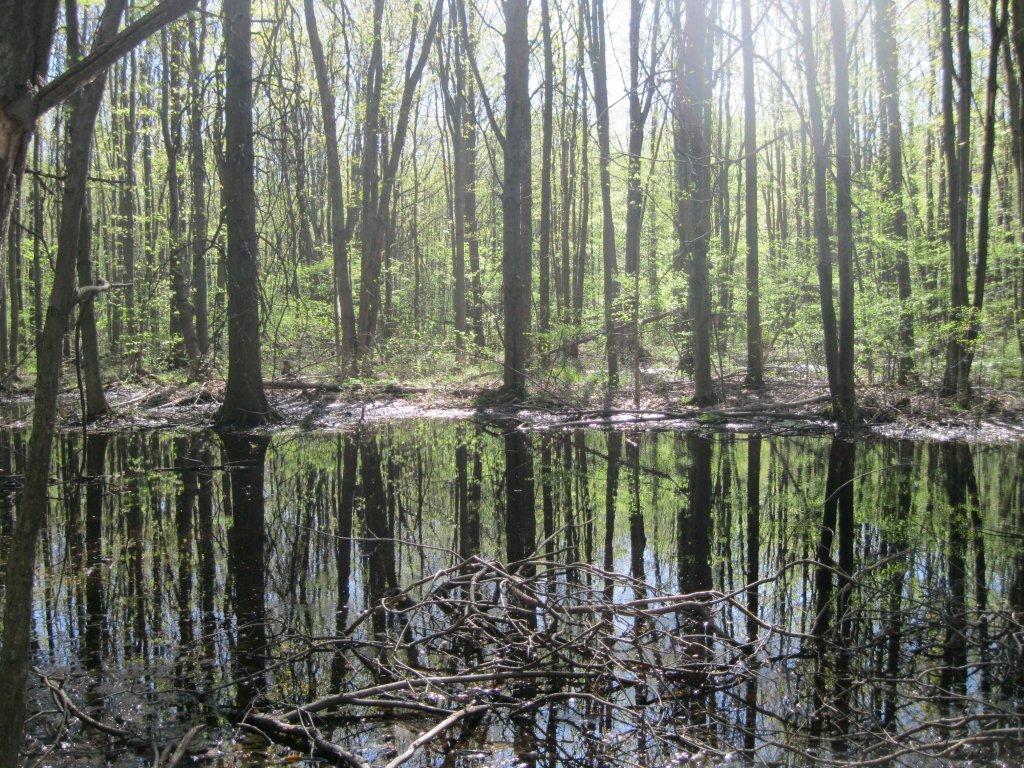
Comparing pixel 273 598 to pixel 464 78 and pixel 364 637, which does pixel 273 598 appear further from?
pixel 464 78

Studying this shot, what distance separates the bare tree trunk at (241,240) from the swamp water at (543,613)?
12.0ft

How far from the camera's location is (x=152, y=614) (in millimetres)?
5109

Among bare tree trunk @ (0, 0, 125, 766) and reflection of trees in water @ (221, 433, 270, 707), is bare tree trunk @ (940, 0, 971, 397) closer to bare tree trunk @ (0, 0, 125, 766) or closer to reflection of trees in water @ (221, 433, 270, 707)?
reflection of trees in water @ (221, 433, 270, 707)

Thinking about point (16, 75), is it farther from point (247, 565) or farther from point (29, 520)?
point (247, 565)

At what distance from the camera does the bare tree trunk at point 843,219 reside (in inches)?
526

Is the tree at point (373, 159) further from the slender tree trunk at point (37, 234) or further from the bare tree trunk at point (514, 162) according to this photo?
the slender tree trunk at point (37, 234)

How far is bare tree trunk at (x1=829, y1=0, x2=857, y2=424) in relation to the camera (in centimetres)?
1337

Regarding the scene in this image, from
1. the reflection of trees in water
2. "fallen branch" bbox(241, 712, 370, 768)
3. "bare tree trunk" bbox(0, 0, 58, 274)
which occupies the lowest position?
"fallen branch" bbox(241, 712, 370, 768)

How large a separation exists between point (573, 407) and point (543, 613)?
39.0 ft

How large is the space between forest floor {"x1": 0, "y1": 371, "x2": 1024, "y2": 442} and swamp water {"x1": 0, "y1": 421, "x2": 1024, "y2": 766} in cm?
374

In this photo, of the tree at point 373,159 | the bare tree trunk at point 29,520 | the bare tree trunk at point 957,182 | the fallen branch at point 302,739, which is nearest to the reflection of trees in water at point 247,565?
the fallen branch at point 302,739

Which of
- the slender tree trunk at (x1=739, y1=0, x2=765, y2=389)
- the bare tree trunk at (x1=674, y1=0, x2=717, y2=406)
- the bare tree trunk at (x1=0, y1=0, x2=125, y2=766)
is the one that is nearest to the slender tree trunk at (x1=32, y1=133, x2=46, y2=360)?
the bare tree trunk at (x1=0, y1=0, x2=125, y2=766)

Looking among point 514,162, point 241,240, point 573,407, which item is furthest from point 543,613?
point 514,162

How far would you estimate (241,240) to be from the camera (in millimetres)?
13055
